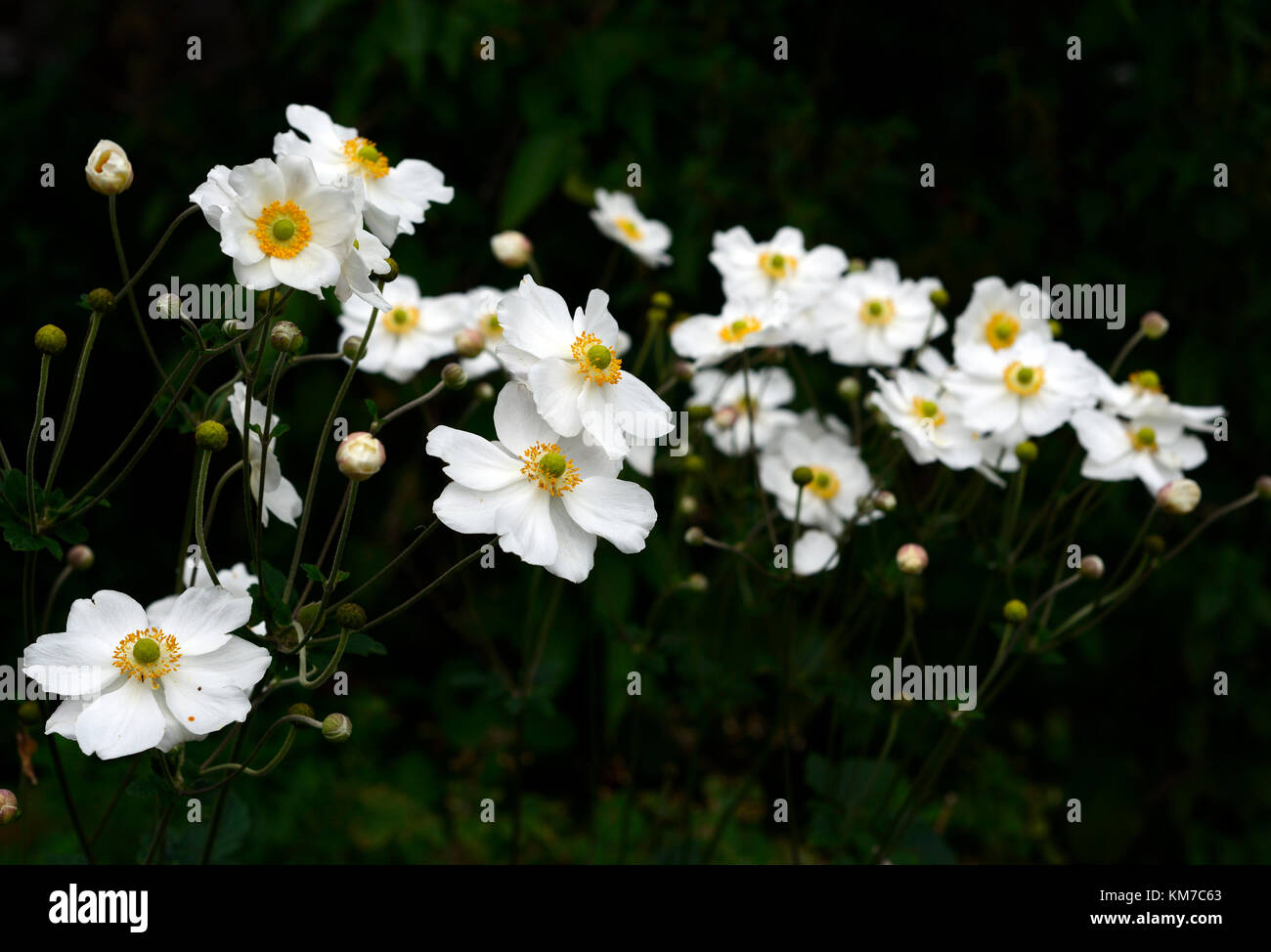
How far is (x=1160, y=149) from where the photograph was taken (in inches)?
114

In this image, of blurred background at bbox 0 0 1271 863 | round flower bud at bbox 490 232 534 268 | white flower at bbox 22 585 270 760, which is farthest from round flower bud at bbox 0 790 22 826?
blurred background at bbox 0 0 1271 863

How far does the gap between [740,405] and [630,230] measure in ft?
1.35

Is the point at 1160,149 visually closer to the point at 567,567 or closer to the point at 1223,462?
the point at 1223,462

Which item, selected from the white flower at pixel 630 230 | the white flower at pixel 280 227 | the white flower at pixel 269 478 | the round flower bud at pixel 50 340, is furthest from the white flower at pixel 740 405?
the round flower bud at pixel 50 340

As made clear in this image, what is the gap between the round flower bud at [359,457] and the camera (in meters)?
1.15

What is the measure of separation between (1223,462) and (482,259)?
2050 millimetres

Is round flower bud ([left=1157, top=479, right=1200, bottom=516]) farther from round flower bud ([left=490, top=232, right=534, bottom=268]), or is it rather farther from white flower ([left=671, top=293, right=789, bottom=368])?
round flower bud ([left=490, top=232, right=534, bottom=268])

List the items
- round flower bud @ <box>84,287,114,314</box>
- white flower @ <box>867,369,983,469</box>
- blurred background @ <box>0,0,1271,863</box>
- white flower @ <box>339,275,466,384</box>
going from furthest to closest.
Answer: blurred background @ <box>0,0,1271,863</box> → white flower @ <box>339,275,466,384</box> → white flower @ <box>867,369,983,469</box> → round flower bud @ <box>84,287,114,314</box>

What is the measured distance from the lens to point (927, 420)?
5.57ft

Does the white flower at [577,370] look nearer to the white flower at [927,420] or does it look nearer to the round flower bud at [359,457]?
the round flower bud at [359,457]

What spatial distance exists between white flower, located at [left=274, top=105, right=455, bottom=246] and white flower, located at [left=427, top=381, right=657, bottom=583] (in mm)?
326

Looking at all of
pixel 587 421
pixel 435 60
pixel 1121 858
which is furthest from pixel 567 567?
pixel 1121 858

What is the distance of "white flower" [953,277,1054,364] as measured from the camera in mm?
1871

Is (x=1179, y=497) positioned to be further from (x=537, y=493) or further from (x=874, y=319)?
(x=537, y=493)
